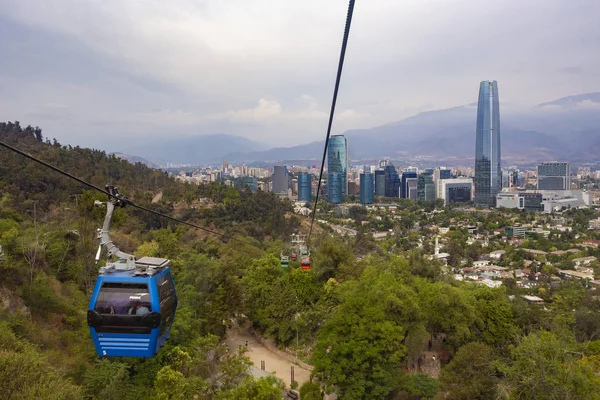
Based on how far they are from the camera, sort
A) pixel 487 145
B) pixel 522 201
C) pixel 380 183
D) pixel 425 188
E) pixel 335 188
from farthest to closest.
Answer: pixel 487 145
pixel 380 183
pixel 425 188
pixel 335 188
pixel 522 201

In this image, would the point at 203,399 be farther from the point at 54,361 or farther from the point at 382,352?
the point at 382,352

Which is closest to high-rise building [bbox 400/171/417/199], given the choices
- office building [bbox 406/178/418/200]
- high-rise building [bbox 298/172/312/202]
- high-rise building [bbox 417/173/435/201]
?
office building [bbox 406/178/418/200]

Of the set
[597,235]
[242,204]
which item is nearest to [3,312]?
[242,204]

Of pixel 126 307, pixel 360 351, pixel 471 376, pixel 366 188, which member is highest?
pixel 126 307

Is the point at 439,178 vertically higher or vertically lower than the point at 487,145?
lower

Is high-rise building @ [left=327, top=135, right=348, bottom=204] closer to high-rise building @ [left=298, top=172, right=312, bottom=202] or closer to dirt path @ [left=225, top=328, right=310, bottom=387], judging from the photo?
high-rise building @ [left=298, top=172, right=312, bottom=202]

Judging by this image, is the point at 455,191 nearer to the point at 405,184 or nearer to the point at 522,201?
the point at 405,184

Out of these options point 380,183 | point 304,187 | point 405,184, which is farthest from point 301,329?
point 405,184

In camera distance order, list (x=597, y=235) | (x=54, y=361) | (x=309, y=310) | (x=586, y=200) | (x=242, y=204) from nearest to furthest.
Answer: (x=54, y=361), (x=309, y=310), (x=242, y=204), (x=597, y=235), (x=586, y=200)
